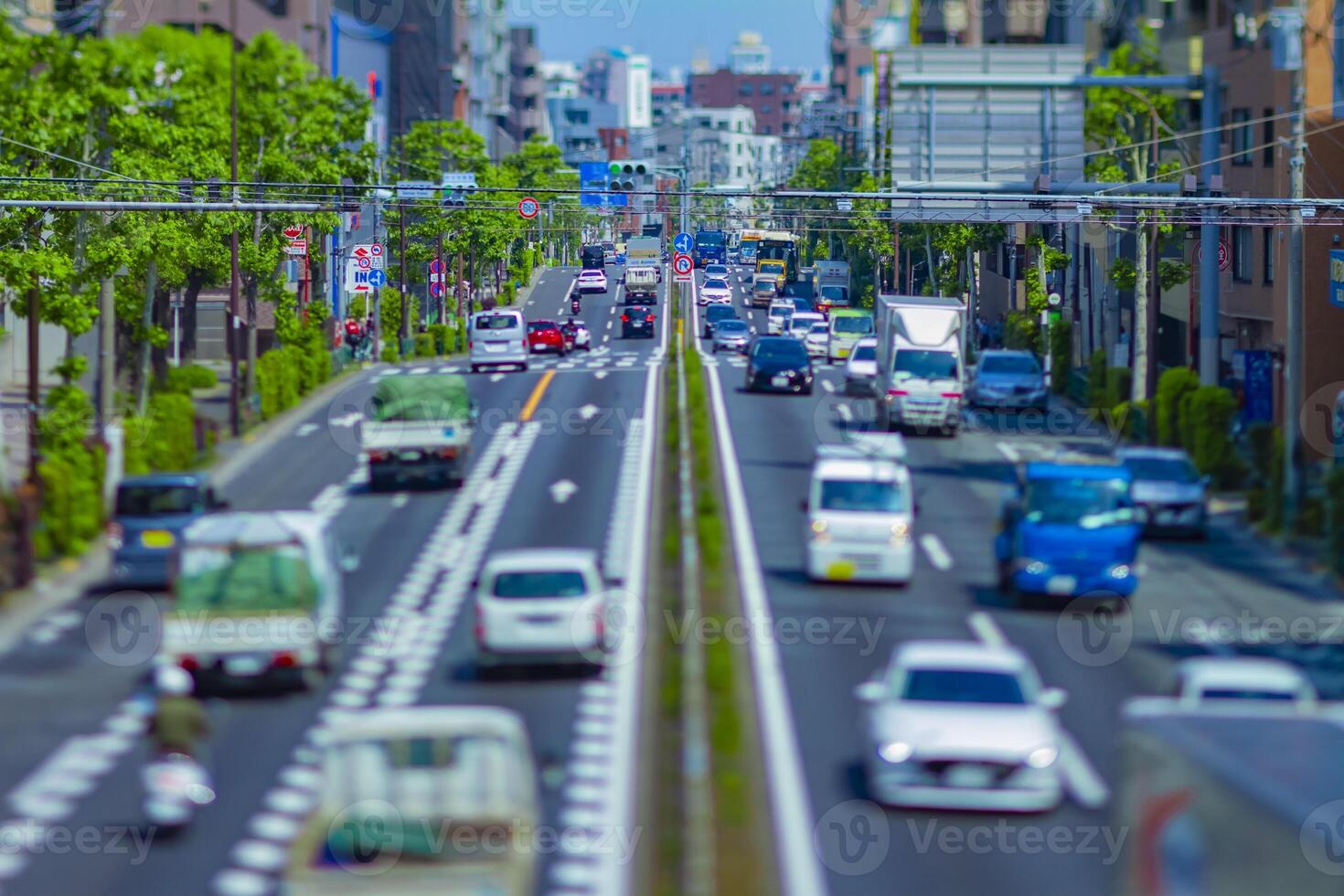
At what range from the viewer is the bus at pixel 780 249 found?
131 m

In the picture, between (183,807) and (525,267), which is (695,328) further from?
(183,807)

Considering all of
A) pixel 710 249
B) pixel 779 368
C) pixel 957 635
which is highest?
pixel 710 249

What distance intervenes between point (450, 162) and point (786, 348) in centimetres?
4912

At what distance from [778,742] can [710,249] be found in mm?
93076

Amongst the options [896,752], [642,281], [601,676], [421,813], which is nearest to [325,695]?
[601,676]

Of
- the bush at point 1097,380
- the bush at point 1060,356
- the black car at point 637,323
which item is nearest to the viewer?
the bush at point 1097,380

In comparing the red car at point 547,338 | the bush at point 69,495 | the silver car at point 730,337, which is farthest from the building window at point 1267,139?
the bush at point 69,495

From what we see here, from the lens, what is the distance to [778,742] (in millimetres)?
23125

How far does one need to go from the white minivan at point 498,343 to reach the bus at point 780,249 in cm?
6215

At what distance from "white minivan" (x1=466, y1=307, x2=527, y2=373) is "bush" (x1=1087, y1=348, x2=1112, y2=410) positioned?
20135 mm

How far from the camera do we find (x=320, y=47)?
110375mm

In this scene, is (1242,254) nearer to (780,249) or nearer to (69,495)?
(69,495)

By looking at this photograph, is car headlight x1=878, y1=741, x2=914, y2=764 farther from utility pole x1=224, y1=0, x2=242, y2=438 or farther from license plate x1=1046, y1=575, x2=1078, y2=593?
utility pole x1=224, y1=0, x2=242, y2=438

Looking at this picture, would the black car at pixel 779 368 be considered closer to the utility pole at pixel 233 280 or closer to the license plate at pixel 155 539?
the utility pole at pixel 233 280
